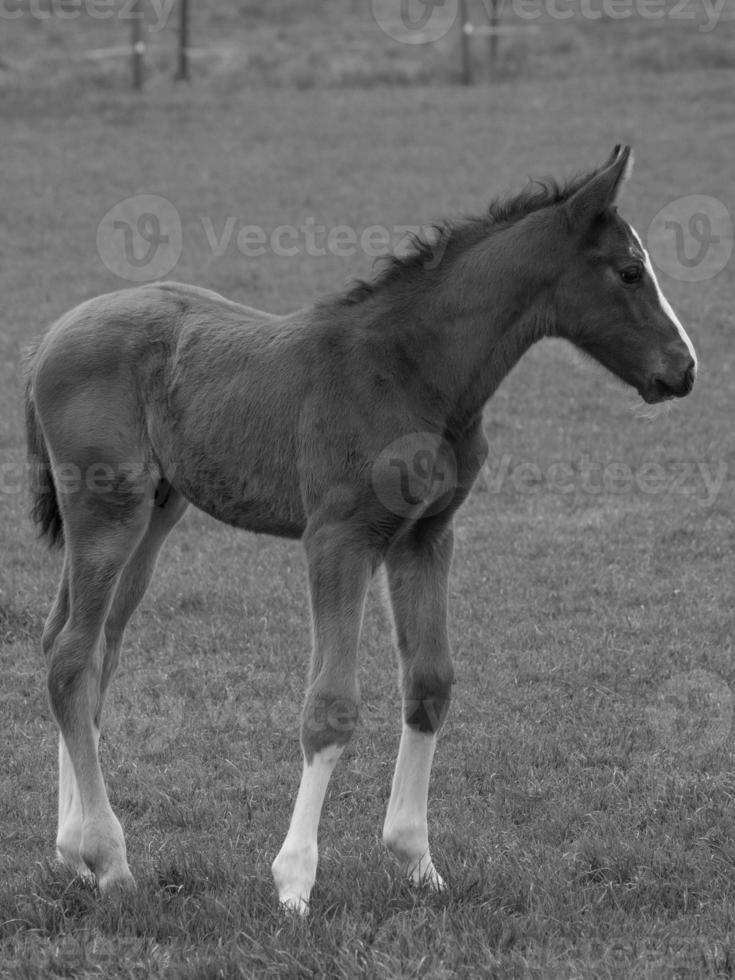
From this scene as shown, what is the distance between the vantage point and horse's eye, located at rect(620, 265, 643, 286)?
164 inches

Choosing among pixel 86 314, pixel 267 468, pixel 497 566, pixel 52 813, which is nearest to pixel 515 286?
pixel 267 468

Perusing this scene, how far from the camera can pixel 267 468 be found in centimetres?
439

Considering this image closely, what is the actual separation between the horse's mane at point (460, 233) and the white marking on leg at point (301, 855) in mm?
1552

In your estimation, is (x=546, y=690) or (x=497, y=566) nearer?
(x=546, y=690)

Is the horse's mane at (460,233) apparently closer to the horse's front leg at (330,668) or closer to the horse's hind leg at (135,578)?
the horse's front leg at (330,668)

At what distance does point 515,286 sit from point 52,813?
247 centimetres

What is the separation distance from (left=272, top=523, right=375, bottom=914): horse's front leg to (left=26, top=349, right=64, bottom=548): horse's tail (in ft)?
3.89

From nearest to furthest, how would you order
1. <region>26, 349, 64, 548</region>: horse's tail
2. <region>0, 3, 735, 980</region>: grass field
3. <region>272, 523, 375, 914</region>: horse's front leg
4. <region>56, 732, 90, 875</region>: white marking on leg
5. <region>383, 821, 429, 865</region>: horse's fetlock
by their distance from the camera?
<region>0, 3, 735, 980</region>: grass field, <region>272, 523, 375, 914</region>: horse's front leg, <region>383, 821, 429, 865</region>: horse's fetlock, <region>56, 732, 90, 875</region>: white marking on leg, <region>26, 349, 64, 548</region>: horse's tail

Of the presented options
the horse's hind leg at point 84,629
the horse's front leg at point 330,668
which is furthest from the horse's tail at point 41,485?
the horse's front leg at point 330,668

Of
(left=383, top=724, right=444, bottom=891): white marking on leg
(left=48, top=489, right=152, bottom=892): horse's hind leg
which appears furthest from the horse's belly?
(left=383, top=724, right=444, bottom=891): white marking on leg

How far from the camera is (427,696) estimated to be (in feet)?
14.3

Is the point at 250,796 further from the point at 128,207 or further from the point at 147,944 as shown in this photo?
the point at 128,207

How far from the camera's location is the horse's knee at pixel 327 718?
13.3ft

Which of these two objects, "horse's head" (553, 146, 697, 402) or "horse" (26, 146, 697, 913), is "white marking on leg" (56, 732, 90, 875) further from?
"horse's head" (553, 146, 697, 402)
